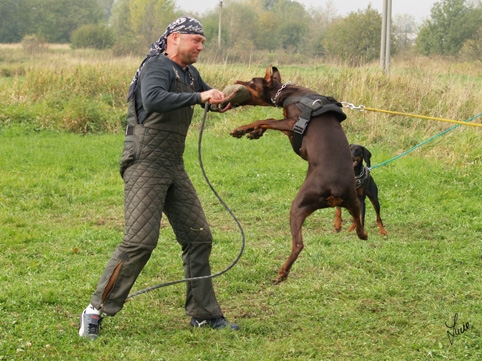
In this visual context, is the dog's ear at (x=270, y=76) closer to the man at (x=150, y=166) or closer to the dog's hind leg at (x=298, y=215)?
the man at (x=150, y=166)

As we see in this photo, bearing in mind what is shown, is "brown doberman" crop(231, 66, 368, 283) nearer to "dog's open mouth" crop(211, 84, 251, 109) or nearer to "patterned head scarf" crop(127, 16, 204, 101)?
"dog's open mouth" crop(211, 84, 251, 109)

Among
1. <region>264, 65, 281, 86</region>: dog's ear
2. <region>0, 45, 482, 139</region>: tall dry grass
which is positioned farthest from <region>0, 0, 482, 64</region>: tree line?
<region>264, 65, 281, 86</region>: dog's ear

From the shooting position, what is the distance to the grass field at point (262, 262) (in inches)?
170

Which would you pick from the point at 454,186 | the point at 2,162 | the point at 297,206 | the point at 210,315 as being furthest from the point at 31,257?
the point at 454,186

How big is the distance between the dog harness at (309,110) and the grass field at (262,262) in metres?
1.37

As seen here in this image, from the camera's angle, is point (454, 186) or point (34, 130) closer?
point (454, 186)

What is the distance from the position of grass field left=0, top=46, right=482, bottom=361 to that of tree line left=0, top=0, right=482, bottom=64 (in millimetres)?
5666

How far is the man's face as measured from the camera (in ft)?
13.7

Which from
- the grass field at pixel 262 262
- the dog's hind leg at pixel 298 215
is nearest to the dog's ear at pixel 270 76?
the dog's hind leg at pixel 298 215

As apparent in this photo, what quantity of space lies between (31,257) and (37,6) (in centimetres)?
5157

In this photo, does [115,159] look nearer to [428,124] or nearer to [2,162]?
[2,162]

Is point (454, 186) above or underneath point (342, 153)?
underneath

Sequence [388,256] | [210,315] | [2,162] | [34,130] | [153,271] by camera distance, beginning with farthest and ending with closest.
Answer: [34,130] < [2,162] < [388,256] < [153,271] < [210,315]

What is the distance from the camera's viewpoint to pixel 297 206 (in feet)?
13.3
